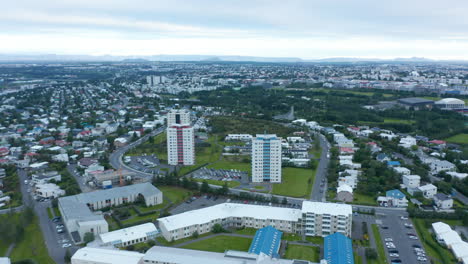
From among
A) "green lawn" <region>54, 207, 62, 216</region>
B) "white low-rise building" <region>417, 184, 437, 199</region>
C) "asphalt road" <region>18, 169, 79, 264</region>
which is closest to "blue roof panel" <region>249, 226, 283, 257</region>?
"asphalt road" <region>18, 169, 79, 264</region>

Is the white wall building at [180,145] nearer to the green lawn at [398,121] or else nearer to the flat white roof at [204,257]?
the flat white roof at [204,257]

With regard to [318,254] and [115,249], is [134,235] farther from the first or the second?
[318,254]

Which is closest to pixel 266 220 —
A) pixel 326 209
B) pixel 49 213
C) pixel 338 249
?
pixel 326 209

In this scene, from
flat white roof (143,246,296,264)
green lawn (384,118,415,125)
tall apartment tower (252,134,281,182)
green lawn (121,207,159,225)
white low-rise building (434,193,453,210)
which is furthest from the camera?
green lawn (384,118,415,125)

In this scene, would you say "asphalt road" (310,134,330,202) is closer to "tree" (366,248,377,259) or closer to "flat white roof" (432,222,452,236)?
"flat white roof" (432,222,452,236)

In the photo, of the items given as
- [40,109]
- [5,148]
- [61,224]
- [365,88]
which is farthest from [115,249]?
[365,88]

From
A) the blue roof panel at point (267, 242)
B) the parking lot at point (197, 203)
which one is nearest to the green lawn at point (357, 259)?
the blue roof panel at point (267, 242)

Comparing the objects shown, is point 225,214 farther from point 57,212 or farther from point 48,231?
point 57,212
